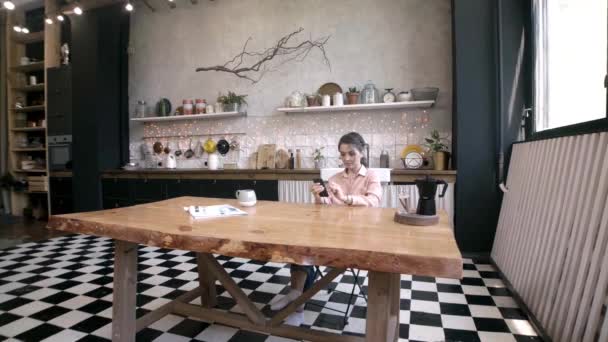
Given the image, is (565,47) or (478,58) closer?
(565,47)

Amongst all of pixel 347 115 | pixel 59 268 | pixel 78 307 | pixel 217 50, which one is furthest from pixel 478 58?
pixel 59 268

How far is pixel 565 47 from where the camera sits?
255 centimetres

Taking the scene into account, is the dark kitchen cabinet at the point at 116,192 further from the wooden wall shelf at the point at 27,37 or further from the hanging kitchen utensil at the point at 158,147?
the wooden wall shelf at the point at 27,37

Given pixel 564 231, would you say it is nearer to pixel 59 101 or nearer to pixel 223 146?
pixel 223 146

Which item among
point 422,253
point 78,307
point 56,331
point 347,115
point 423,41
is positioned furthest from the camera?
point 347,115

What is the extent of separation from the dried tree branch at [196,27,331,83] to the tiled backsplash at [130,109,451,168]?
2.49 ft

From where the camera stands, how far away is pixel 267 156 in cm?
510

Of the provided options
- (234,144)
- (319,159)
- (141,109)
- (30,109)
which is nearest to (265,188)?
(319,159)

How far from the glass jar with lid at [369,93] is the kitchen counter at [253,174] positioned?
1.13 m

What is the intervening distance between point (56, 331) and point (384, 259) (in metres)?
2.25

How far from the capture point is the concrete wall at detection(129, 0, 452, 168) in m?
4.46

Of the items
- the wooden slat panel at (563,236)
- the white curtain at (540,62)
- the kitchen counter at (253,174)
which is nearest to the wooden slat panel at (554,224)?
the wooden slat panel at (563,236)

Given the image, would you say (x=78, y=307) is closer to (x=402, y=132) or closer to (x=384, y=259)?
(x=384, y=259)

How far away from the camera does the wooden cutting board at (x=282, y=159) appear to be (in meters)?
4.98
